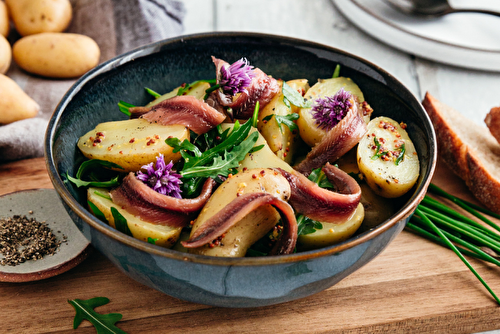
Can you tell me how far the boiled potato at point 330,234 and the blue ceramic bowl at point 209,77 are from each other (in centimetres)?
11

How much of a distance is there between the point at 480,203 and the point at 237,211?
1572 mm

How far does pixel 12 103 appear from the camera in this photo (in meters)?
2.81

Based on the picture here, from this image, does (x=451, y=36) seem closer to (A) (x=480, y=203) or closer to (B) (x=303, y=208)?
(A) (x=480, y=203)

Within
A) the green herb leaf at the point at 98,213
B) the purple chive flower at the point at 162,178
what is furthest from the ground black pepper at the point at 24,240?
the purple chive flower at the point at 162,178

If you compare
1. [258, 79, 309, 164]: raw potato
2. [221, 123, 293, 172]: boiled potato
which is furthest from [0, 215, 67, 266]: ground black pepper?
[258, 79, 309, 164]: raw potato

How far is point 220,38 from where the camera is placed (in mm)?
2316

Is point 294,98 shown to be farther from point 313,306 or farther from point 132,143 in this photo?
point 313,306

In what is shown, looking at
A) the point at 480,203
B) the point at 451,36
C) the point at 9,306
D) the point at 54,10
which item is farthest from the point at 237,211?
the point at 451,36

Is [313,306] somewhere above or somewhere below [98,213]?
below

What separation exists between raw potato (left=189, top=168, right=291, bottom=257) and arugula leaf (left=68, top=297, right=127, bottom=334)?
17.9 inches

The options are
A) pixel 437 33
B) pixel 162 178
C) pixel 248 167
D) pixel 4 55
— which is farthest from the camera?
pixel 437 33

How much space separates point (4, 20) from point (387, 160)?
296 cm

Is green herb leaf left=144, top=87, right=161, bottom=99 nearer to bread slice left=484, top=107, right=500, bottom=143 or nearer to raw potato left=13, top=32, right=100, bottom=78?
raw potato left=13, top=32, right=100, bottom=78

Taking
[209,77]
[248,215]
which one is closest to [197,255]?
[248,215]
